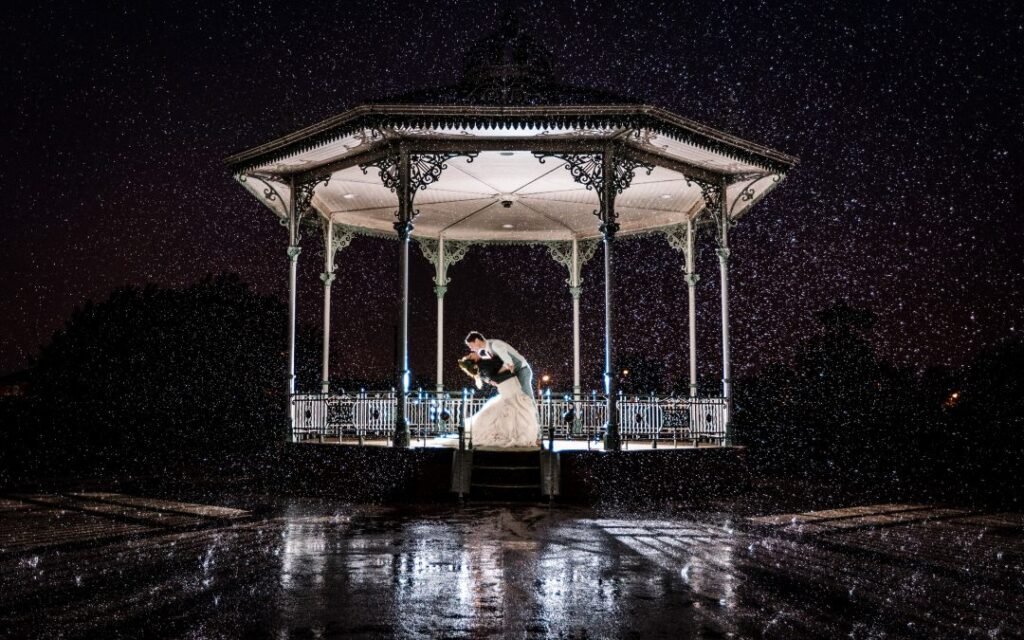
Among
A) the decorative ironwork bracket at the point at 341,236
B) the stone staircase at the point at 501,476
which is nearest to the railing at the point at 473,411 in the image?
the stone staircase at the point at 501,476

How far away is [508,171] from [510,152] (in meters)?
1.41

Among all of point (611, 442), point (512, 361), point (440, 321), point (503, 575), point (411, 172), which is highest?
point (411, 172)

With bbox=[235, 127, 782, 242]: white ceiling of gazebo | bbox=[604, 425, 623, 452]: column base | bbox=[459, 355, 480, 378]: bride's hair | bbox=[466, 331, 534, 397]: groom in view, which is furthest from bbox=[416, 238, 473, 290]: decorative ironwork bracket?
bbox=[604, 425, 623, 452]: column base

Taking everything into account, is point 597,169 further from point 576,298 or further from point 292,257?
point 576,298

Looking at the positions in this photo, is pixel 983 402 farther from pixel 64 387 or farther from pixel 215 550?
pixel 64 387

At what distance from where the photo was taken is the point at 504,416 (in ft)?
39.2

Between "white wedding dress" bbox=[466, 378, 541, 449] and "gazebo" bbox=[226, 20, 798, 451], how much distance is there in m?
0.85

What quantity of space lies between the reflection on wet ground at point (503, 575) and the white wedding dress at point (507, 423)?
1635 mm

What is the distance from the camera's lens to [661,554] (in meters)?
7.42

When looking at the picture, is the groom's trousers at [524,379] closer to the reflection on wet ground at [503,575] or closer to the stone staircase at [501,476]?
the stone staircase at [501,476]

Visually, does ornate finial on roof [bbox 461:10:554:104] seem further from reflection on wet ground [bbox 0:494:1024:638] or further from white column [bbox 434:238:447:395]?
reflection on wet ground [bbox 0:494:1024:638]

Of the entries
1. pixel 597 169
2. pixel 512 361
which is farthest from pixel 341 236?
pixel 597 169

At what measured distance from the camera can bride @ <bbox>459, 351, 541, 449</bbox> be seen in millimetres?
11922

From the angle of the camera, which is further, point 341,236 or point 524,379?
point 341,236
